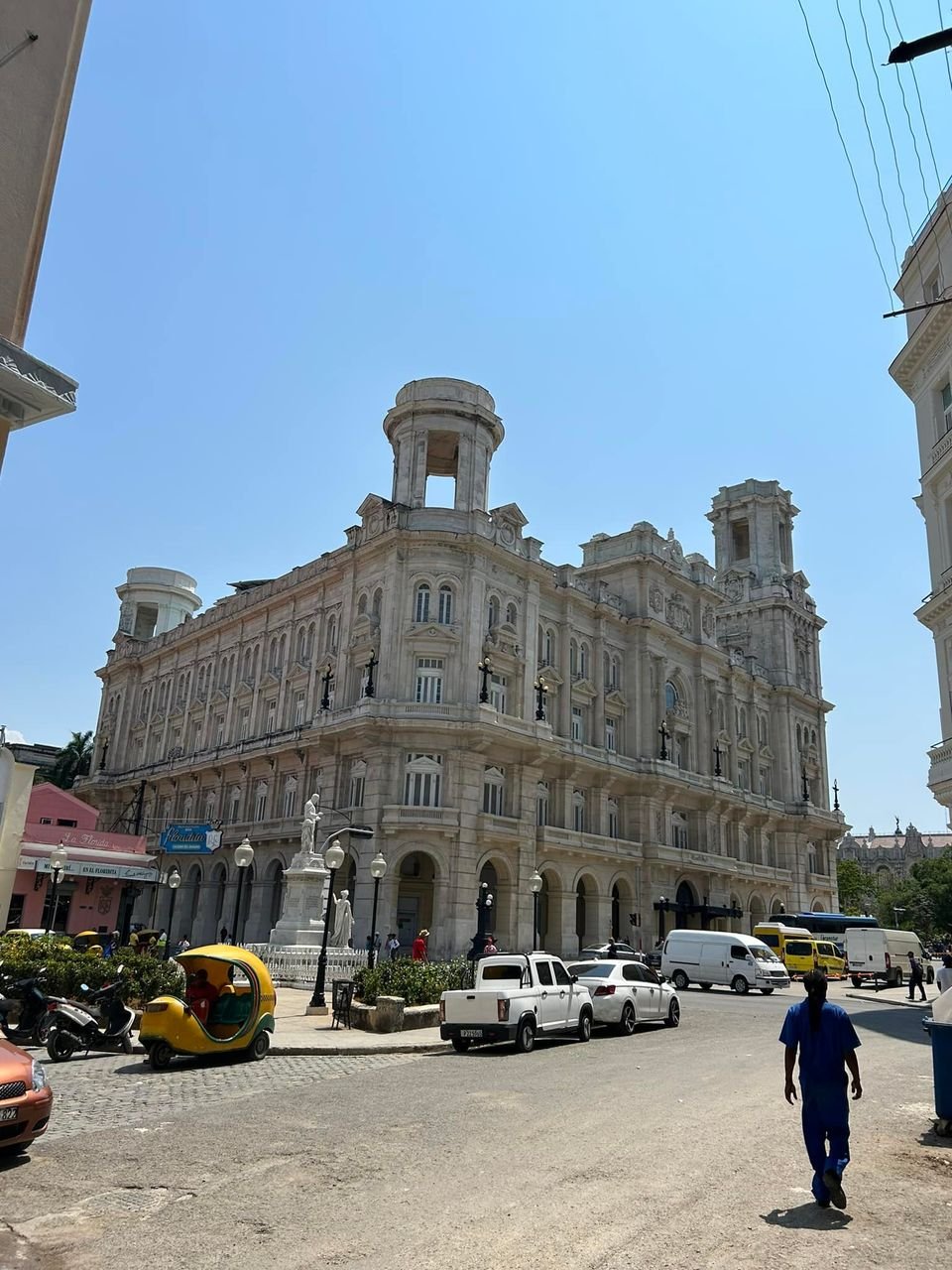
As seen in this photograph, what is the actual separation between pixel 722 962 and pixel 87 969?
2482 centimetres

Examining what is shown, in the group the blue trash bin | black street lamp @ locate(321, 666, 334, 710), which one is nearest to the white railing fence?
black street lamp @ locate(321, 666, 334, 710)

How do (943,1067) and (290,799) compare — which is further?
(290,799)

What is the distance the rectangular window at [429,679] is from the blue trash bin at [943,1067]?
100.0 ft

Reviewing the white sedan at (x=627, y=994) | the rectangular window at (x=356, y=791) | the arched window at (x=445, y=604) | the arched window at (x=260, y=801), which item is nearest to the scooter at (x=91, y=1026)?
the white sedan at (x=627, y=994)

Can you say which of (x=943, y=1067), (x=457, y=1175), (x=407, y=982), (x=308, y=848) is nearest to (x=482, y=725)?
(x=308, y=848)

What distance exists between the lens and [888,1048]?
690 inches

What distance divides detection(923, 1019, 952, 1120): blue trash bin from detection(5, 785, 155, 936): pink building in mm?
39024

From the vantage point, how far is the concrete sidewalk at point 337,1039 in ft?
50.9

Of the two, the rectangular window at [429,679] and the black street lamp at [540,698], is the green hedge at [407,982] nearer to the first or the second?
the rectangular window at [429,679]

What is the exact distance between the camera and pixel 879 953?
123ft

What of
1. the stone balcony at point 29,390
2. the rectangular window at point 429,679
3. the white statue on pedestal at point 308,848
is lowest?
the white statue on pedestal at point 308,848

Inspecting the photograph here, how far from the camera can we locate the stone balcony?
10547 millimetres

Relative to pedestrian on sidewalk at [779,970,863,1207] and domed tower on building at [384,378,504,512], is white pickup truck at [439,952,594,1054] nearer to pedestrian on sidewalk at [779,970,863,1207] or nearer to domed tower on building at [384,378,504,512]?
pedestrian on sidewalk at [779,970,863,1207]

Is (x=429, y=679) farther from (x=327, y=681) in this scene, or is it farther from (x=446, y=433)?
(x=446, y=433)
